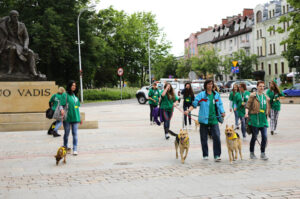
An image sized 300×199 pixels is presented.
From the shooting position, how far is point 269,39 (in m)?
73.0

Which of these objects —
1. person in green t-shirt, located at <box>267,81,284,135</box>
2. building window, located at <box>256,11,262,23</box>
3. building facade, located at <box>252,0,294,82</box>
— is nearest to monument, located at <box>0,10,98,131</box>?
person in green t-shirt, located at <box>267,81,284,135</box>

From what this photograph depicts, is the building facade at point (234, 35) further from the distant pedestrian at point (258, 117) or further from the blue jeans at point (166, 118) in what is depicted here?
the distant pedestrian at point (258, 117)

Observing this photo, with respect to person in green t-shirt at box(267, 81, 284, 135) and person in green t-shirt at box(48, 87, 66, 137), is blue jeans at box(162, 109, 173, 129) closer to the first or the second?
person in green t-shirt at box(48, 87, 66, 137)

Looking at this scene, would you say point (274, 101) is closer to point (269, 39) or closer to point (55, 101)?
point (55, 101)

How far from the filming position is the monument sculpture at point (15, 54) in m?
17.0

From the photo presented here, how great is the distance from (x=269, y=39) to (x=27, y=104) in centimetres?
6218

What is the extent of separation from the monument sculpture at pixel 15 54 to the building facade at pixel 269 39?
180ft

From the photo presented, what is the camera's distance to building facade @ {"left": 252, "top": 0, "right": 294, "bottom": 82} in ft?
224

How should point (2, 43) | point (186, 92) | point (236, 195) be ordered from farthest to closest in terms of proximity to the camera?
point (2, 43) < point (186, 92) < point (236, 195)

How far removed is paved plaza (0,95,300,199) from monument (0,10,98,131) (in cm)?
378

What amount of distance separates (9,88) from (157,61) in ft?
191

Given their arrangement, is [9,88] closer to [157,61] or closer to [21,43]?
[21,43]

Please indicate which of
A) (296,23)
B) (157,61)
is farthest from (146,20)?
(296,23)

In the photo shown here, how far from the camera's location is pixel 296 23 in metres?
33.4
